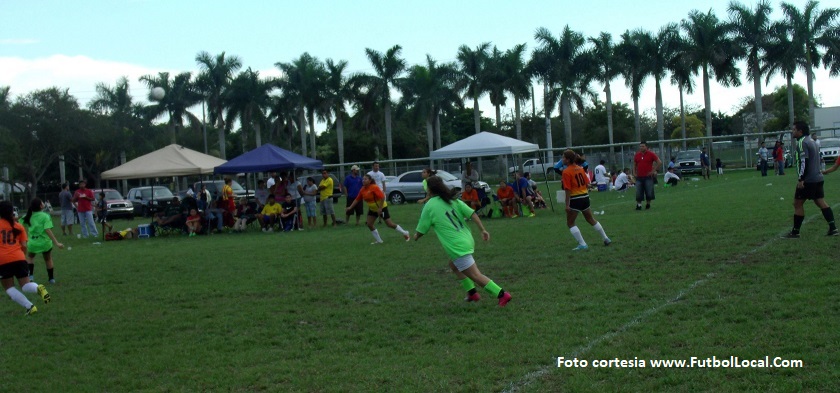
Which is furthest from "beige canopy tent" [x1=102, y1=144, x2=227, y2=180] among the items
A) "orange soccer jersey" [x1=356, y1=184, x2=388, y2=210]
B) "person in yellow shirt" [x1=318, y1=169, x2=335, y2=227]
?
"orange soccer jersey" [x1=356, y1=184, x2=388, y2=210]

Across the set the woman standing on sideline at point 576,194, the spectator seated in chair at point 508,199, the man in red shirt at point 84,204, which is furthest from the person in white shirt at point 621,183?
the man in red shirt at point 84,204

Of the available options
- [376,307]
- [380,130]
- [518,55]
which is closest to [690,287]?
[376,307]

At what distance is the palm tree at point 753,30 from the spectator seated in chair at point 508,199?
3985 centimetres

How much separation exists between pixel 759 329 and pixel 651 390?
1.76m

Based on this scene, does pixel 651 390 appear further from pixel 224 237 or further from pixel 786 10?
pixel 786 10

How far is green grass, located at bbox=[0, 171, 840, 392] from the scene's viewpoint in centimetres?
596

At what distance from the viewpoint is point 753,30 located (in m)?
55.6

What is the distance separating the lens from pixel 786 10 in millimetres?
55469

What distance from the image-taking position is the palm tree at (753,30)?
55.2 m

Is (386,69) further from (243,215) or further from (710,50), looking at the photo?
(243,215)

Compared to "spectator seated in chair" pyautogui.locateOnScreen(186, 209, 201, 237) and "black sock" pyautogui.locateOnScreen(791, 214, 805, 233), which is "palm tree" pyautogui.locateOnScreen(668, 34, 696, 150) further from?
"black sock" pyautogui.locateOnScreen(791, 214, 805, 233)

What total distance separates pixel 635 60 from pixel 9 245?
56352 millimetres

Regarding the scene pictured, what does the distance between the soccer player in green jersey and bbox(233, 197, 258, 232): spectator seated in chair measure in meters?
14.3

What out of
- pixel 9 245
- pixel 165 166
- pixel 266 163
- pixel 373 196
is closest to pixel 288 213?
pixel 266 163
